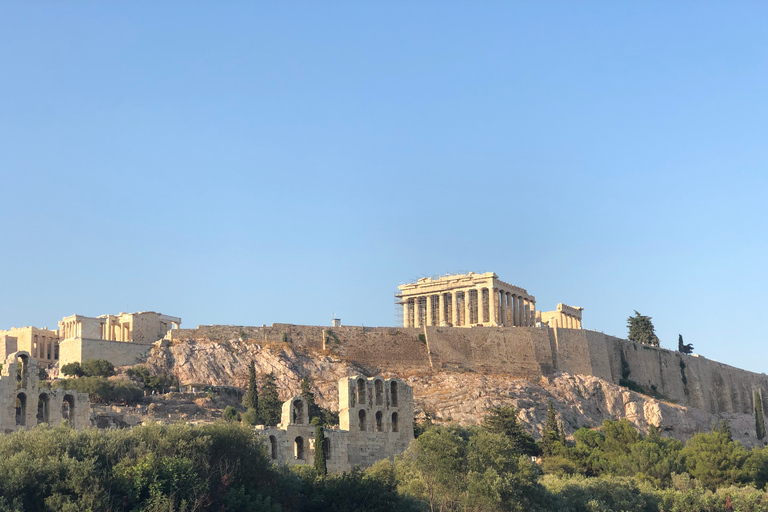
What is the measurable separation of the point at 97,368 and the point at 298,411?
86.9ft

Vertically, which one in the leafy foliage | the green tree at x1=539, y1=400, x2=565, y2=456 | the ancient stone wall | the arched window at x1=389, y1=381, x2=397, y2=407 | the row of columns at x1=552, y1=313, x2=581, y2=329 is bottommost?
the green tree at x1=539, y1=400, x2=565, y2=456

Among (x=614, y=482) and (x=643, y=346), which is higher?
(x=643, y=346)

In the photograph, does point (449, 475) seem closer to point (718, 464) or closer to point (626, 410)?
point (718, 464)

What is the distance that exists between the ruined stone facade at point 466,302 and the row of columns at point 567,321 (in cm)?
414

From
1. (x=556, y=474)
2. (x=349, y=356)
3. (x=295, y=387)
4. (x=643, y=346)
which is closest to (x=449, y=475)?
(x=556, y=474)

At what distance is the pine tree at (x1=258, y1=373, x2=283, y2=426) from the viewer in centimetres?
5388

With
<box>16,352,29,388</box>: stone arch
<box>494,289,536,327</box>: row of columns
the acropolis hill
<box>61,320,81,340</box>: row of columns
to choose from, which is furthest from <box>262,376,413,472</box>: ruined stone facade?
<box>494,289,536,327</box>: row of columns

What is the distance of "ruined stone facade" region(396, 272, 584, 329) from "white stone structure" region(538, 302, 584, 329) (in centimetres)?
432

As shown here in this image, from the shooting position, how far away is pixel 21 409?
4069 centimetres

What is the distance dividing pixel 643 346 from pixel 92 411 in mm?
52424

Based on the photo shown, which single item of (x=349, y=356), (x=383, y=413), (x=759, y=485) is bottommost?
(x=759, y=485)

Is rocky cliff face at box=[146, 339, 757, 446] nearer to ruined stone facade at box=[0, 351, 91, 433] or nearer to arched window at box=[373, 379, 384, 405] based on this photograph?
arched window at box=[373, 379, 384, 405]

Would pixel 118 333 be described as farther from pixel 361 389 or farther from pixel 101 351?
pixel 361 389

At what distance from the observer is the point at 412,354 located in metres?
75.6
